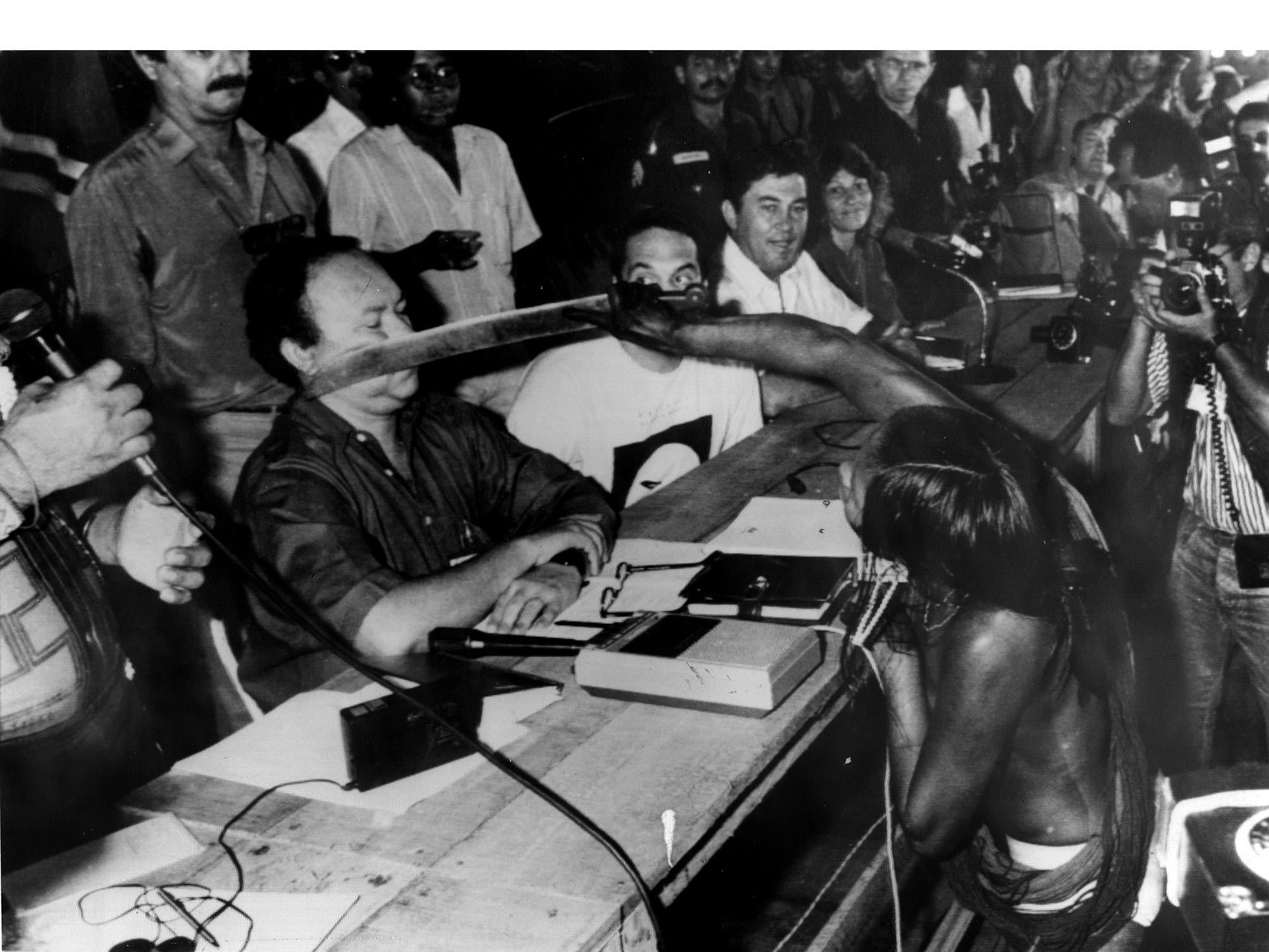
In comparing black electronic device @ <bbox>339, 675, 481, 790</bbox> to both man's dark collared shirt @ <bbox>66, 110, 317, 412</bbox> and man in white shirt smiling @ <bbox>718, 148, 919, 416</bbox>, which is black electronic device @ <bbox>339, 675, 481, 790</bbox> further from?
man in white shirt smiling @ <bbox>718, 148, 919, 416</bbox>

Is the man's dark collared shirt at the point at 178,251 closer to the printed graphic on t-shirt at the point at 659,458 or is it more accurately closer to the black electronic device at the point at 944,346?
the printed graphic on t-shirt at the point at 659,458

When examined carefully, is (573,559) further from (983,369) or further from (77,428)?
(983,369)

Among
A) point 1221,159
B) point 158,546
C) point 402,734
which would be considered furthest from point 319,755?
point 1221,159

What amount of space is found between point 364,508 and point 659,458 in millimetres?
748

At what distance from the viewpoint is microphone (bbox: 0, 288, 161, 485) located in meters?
1.38

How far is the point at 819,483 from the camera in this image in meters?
2.15

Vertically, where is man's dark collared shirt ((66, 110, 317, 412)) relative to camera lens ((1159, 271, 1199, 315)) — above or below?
above

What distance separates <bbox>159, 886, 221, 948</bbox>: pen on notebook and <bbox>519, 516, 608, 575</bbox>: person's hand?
787mm

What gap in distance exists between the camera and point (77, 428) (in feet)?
4.66

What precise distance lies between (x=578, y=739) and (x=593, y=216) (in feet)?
3.37

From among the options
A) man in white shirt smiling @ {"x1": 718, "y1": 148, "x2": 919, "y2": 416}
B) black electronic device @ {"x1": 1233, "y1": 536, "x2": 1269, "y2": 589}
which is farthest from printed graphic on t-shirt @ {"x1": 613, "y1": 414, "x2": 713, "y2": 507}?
black electronic device @ {"x1": 1233, "y1": 536, "x2": 1269, "y2": 589}
